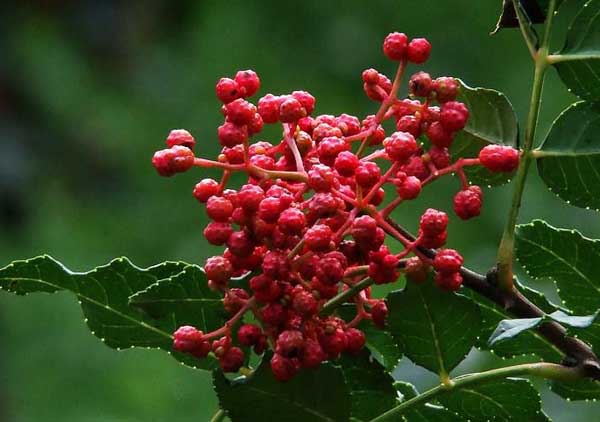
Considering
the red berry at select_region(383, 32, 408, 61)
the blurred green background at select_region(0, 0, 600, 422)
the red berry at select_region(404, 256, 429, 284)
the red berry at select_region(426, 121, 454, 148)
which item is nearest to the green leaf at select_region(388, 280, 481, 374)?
the red berry at select_region(404, 256, 429, 284)

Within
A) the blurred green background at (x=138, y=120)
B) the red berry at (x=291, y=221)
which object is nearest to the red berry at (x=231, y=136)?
the red berry at (x=291, y=221)

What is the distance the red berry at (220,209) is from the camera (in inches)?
40.8

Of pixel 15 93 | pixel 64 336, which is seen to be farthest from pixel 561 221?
pixel 15 93

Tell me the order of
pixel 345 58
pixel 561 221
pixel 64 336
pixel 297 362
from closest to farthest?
pixel 297 362 → pixel 561 221 → pixel 64 336 → pixel 345 58

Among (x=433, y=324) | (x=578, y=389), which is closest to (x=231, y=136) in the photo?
(x=433, y=324)

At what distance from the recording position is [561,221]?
3.98m

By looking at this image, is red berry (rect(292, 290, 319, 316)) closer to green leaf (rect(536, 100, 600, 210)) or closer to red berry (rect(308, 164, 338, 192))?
red berry (rect(308, 164, 338, 192))

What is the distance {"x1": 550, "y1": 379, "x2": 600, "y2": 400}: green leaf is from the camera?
1.14 meters

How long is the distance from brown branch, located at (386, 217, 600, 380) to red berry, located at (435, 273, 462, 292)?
0.02 metres

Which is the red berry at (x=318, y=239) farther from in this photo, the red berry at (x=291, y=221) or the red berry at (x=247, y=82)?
the red berry at (x=247, y=82)

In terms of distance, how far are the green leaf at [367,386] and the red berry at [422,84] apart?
0.23 m

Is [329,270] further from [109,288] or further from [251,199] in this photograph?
[109,288]

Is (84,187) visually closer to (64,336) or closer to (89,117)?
(89,117)

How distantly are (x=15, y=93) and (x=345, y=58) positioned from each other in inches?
59.8
